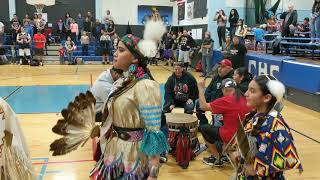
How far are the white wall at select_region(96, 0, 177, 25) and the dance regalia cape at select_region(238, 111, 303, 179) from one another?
71.0 ft

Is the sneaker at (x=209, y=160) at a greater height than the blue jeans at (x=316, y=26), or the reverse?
the blue jeans at (x=316, y=26)

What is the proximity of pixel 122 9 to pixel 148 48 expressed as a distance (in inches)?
871

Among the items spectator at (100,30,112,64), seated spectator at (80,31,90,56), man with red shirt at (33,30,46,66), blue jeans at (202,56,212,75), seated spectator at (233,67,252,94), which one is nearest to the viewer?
seated spectator at (233,67,252,94)

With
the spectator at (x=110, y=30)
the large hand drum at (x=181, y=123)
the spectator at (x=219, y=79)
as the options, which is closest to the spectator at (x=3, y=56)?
the spectator at (x=110, y=30)

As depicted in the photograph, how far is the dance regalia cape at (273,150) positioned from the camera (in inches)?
84.0

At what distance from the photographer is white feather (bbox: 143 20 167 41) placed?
2121mm

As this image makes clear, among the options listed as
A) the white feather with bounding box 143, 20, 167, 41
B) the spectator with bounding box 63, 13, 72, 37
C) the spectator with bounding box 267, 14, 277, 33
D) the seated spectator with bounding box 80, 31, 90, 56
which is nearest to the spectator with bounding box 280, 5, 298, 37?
the spectator with bounding box 267, 14, 277, 33

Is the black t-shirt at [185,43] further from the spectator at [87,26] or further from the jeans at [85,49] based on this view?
the spectator at [87,26]

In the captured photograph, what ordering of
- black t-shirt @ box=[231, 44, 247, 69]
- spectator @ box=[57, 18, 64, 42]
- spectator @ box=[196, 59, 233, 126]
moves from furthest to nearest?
spectator @ box=[57, 18, 64, 42]
black t-shirt @ box=[231, 44, 247, 69]
spectator @ box=[196, 59, 233, 126]

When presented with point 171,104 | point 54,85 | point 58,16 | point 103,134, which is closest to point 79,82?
point 54,85

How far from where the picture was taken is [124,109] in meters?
2.05

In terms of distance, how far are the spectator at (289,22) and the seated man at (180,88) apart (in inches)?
263

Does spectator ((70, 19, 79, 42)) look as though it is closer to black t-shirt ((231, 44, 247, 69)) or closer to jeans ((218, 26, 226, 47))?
jeans ((218, 26, 226, 47))

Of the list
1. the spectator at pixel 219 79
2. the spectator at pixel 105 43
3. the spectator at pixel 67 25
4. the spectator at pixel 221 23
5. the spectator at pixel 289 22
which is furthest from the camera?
the spectator at pixel 67 25
